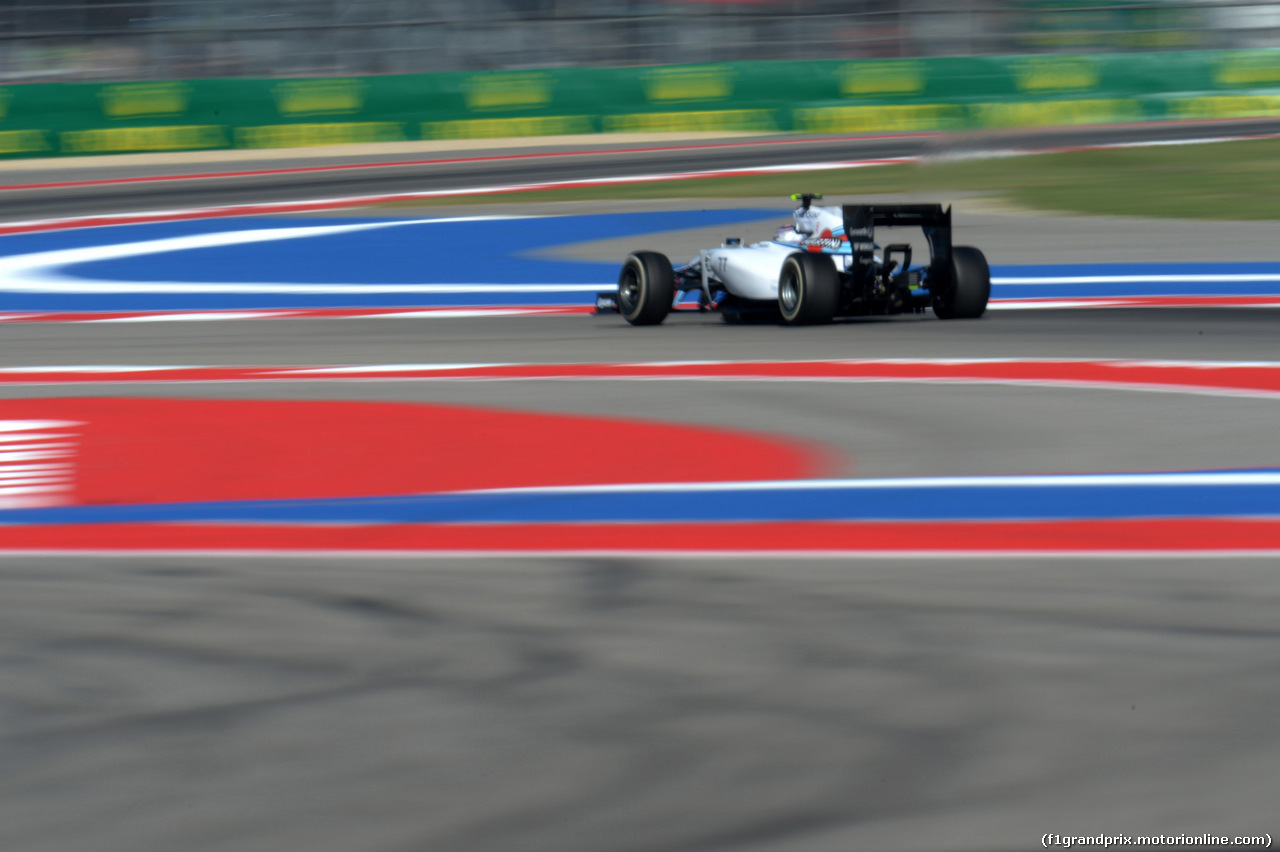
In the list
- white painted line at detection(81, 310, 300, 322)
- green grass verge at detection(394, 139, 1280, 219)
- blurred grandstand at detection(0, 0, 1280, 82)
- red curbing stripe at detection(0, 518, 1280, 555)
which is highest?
blurred grandstand at detection(0, 0, 1280, 82)

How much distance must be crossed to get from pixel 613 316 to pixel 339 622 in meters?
7.57

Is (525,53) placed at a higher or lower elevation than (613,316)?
higher

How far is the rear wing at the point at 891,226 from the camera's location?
9.66 m

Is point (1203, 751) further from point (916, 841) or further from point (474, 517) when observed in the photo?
point (474, 517)

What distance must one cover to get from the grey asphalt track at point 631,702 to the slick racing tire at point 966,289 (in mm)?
6013

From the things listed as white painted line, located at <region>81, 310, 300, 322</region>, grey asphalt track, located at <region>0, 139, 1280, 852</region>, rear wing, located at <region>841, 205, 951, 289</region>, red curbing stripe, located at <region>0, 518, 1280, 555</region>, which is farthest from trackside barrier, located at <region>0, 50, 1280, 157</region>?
grey asphalt track, located at <region>0, 139, 1280, 852</region>

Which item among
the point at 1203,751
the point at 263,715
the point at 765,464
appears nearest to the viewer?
the point at 1203,751

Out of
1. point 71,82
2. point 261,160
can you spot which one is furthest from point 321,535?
point 71,82

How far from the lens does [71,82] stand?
81.0 ft

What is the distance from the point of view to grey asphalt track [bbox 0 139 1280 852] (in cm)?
239

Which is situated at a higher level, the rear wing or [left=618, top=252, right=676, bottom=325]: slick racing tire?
the rear wing

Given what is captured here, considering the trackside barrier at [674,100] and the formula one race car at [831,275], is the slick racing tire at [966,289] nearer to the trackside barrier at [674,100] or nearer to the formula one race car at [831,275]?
the formula one race car at [831,275]

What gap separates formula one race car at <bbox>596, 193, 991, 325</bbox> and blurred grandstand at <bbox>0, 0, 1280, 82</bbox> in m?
17.0

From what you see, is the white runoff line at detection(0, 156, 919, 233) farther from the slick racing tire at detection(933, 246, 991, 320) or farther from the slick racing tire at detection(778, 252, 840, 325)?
the slick racing tire at detection(933, 246, 991, 320)
